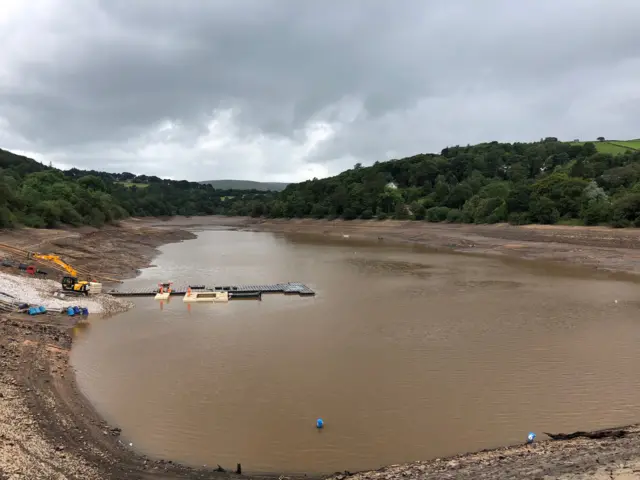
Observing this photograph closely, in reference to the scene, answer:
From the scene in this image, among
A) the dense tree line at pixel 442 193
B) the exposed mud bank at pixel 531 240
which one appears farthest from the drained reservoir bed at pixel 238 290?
the exposed mud bank at pixel 531 240

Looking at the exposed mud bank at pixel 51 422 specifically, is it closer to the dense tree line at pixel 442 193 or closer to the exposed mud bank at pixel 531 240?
the dense tree line at pixel 442 193

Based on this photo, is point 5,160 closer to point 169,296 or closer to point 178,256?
point 178,256

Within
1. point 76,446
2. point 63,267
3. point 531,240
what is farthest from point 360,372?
point 531,240

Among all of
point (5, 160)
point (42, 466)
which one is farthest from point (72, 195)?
point (5, 160)

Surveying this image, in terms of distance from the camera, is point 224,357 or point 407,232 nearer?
point 224,357

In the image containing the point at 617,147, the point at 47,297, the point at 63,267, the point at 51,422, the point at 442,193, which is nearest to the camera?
the point at 51,422

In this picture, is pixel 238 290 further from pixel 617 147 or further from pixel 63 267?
pixel 617 147

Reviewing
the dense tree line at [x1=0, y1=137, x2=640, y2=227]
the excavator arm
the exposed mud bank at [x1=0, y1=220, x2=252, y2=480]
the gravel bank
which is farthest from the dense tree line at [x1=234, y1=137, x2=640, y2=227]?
the exposed mud bank at [x1=0, y1=220, x2=252, y2=480]

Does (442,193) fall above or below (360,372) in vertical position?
above
